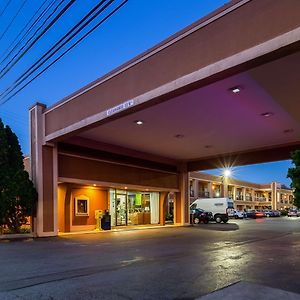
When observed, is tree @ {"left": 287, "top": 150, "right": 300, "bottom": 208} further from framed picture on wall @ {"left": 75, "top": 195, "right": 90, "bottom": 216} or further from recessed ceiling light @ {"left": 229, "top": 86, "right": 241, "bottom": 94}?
framed picture on wall @ {"left": 75, "top": 195, "right": 90, "bottom": 216}

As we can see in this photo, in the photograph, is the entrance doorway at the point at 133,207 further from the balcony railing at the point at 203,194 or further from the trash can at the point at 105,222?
the balcony railing at the point at 203,194

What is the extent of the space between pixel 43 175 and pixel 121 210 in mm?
11090

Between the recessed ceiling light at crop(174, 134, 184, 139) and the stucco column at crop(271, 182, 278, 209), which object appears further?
the stucco column at crop(271, 182, 278, 209)

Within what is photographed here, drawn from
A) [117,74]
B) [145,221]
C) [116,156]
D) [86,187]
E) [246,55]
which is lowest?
[145,221]

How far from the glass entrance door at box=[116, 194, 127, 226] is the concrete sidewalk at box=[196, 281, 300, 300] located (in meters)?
22.8

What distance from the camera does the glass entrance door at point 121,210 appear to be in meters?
30.5

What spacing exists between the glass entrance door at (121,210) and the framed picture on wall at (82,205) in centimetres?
372

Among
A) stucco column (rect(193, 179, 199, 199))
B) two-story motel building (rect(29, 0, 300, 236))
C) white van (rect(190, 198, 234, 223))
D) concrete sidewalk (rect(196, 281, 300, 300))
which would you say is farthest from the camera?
stucco column (rect(193, 179, 199, 199))

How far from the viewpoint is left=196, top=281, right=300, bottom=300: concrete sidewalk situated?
7.07 meters

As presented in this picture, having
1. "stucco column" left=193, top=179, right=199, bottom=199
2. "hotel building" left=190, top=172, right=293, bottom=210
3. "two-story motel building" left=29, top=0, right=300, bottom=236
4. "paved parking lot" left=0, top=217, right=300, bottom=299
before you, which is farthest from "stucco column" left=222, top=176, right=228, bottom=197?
"paved parking lot" left=0, top=217, right=300, bottom=299

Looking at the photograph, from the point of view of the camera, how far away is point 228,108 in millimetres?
17031

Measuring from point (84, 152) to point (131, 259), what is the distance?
40.5 ft

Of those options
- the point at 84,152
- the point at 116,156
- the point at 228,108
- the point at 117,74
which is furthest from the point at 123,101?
the point at 116,156

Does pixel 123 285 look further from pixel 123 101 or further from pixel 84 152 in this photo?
pixel 84 152
